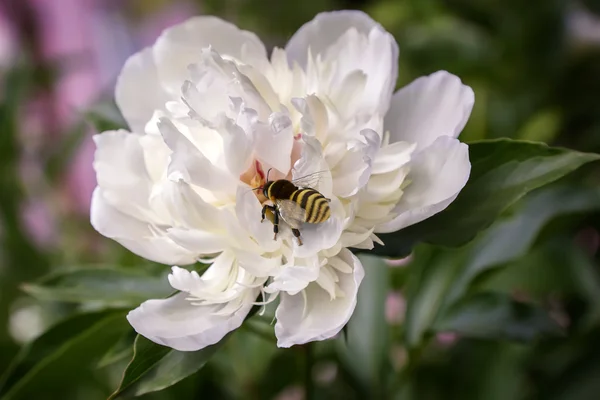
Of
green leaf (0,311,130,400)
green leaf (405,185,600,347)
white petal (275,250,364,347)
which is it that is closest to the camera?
white petal (275,250,364,347)

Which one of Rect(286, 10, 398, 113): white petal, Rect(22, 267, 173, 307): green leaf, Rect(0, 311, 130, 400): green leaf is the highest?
Rect(286, 10, 398, 113): white petal

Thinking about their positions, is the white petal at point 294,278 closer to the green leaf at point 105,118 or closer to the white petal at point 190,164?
the white petal at point 190,164

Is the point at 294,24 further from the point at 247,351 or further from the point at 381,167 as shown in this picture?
the point at 381,167

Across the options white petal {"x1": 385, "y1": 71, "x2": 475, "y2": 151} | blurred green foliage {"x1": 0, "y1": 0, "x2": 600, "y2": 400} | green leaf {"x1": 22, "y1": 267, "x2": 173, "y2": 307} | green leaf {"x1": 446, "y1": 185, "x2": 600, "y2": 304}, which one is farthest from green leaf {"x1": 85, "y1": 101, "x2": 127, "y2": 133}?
green leaf {"x1": 446, "y1": 185, "x2": 600, "y2": 304}

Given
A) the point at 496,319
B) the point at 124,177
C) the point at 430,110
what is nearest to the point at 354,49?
the point at 430,110

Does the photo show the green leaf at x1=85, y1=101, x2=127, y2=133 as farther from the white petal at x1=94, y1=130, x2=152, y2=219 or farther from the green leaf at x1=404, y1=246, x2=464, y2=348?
the green leaf at x1=404, y1=246, x2=464, y2=348

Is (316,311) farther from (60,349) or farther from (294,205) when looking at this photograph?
(60,349)

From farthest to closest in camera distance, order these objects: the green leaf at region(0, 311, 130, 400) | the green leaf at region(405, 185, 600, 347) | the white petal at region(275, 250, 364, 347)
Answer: the green leaf at region(405, 185, 600, 347) → the green leaf at region(0, 311, 130, 400) → the white petal at region(275, 250, 364, 347)

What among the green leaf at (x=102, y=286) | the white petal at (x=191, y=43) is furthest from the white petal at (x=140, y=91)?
the green leaf at (x=102, y=286)
